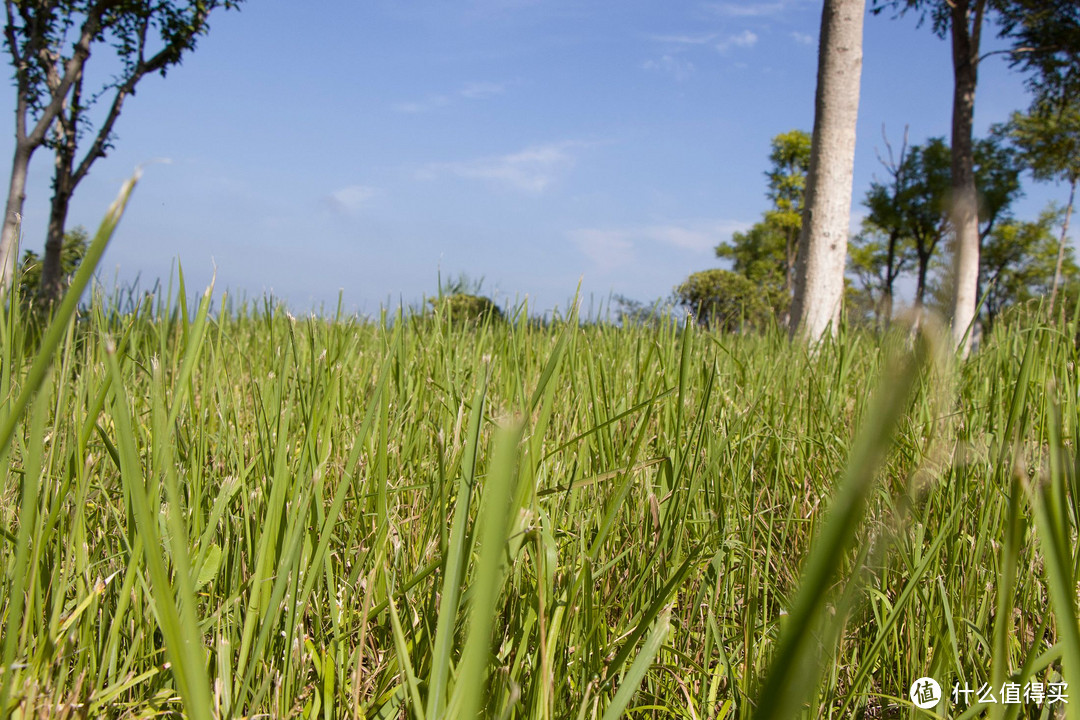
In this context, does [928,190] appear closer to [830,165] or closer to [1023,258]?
[1023,258]

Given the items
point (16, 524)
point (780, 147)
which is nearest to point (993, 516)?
point (16, 524)

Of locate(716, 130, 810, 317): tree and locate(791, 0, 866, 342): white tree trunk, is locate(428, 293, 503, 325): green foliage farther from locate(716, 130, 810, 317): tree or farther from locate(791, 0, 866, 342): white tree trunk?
locate(716, 130, 810, 317): tree

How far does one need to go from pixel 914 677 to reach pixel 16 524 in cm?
147

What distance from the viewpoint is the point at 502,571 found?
0.78 meters

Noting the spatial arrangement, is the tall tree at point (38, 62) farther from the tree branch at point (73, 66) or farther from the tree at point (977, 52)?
the tree at point (977, 52)

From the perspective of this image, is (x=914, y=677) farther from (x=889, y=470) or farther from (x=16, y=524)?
(x=16, y=524)

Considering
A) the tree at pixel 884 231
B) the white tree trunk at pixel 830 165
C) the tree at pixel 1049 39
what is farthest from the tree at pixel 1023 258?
the white tree trunk at pixel 830 165

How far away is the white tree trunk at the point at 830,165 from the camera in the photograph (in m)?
5.36

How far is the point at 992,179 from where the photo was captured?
74.3 feet

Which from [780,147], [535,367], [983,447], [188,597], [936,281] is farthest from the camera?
[780,147]

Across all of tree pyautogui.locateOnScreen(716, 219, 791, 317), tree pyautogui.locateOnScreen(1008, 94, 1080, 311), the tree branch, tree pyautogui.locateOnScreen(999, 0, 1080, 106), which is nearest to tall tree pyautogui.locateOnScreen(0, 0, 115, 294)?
the tree branch

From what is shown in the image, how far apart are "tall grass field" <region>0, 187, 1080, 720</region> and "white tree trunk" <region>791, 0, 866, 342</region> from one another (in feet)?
13.0

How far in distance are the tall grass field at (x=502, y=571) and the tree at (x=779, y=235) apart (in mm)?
24668

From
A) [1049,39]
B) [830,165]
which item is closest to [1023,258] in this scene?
[1049,39]
